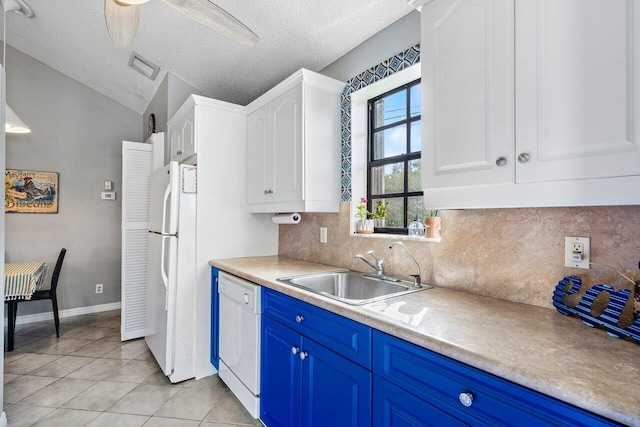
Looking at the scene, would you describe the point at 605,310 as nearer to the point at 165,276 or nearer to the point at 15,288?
the point at 165,276

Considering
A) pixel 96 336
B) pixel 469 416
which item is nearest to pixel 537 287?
pixel 469 416

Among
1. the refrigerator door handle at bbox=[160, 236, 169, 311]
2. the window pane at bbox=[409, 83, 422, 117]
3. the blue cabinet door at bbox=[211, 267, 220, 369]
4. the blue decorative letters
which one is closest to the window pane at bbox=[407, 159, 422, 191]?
the window pane at bbox=[409, 83, 422, 117]

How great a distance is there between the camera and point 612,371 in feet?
2.61

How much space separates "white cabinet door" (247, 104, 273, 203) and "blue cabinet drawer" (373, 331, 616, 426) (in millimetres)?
1598

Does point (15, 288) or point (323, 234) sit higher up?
point (323, 234)

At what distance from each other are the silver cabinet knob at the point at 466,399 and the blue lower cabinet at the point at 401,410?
0.07 metres

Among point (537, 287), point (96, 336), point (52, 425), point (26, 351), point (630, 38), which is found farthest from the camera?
point (96, 336)

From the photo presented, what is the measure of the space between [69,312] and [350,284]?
12.7 ft

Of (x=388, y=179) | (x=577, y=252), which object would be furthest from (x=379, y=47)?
(x=577, y=252)

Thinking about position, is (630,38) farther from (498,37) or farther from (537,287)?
(537,287)

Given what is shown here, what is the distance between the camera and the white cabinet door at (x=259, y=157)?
8.18ft

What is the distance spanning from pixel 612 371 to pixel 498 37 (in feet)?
3.46

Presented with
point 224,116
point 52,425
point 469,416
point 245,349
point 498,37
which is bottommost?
point 52,425

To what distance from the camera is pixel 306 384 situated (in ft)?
5.07
